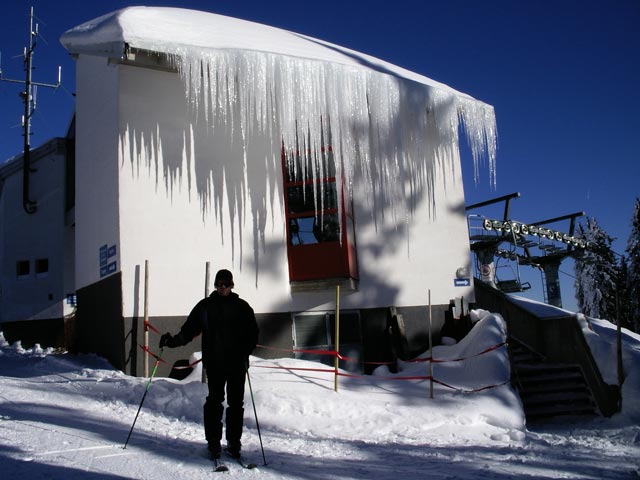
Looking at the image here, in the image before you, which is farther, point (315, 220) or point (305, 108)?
point (315, 220)

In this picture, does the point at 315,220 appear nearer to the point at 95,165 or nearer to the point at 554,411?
the point at 95,165

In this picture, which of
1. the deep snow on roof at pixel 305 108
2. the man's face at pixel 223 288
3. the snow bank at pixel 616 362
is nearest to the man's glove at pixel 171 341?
the man's face at pixel 223 288

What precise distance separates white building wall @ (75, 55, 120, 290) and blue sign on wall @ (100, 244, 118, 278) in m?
0.05

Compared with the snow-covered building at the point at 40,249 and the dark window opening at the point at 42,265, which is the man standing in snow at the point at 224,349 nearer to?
the snow-covered building at the point at 40,249

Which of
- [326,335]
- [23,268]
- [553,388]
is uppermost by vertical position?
[23,268]

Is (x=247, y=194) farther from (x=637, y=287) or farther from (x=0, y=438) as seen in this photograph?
(x=637, y=287)

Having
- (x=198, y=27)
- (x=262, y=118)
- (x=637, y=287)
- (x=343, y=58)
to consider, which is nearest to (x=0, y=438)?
(x=262, y=118)

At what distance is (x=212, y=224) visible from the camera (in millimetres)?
9133

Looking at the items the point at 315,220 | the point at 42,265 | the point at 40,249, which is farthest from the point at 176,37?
the point at 42,265

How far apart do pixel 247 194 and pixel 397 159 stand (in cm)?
282

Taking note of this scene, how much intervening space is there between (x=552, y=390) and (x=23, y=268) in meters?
12.7

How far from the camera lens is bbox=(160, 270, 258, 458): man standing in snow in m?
4.28

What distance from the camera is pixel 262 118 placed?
9.33 m

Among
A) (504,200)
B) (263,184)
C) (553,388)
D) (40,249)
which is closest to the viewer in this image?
(553,388)
